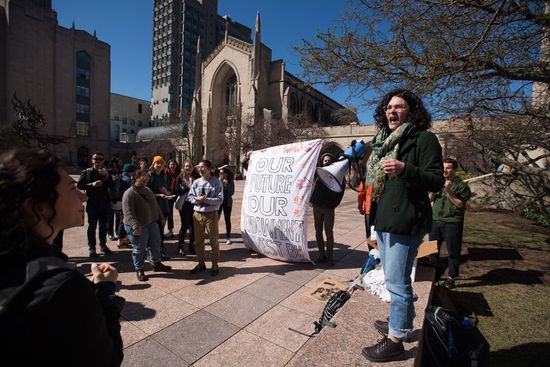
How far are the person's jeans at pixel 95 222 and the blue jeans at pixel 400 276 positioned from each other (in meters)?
5.53

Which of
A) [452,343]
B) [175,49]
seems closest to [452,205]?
[452,343]

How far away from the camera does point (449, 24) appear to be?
14.4 ft

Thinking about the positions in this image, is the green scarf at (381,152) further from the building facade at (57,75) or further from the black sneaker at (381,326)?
the building facade at (57,75)

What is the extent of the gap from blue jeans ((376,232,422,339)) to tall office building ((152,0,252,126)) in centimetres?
8150

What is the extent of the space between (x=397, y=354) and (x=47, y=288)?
2.33 m

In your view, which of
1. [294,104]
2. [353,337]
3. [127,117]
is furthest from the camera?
[127,117]

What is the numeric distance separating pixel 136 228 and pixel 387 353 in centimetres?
385

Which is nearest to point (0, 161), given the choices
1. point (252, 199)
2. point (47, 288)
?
point (47, 288)

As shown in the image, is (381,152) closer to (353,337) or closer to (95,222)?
(353,337)

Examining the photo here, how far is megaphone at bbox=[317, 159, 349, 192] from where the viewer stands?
15.7 ft

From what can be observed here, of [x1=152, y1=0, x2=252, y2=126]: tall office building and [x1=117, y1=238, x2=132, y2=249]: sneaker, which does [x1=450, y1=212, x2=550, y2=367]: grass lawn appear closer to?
[x1=117, y1=238, x2=132, y2=249]: sneaker

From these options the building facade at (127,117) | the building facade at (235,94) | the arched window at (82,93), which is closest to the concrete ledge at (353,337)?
the building facade at (235,94)

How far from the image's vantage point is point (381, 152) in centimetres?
229

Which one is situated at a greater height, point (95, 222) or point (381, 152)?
point (381, 152)
